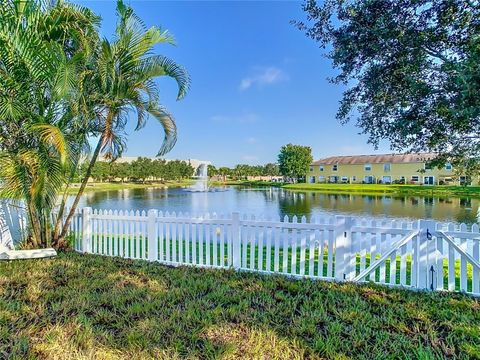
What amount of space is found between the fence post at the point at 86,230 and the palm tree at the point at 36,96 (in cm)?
67

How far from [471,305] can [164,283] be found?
3674mm

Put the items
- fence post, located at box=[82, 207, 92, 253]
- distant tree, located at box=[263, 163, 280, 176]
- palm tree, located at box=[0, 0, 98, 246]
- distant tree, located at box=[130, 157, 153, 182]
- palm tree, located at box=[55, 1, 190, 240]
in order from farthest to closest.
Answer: distant tree, located at box=[263, 163, 280, 176]
distant tree, located at box=[130, 157, 153, 182]
fence post, located at box=[82, 207, 92, 253]
palm tree, located at box=[55, 1, 190, 240]
palm tree, located at box=[0, 0, 98, 246]

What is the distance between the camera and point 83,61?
5.32m

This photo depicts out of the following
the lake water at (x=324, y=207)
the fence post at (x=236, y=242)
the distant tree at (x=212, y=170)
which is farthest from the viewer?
the distant tree at (x=212, y=170)

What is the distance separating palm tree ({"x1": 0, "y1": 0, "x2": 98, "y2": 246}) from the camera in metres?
4.66

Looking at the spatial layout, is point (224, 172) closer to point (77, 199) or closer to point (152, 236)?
point (77, 199)

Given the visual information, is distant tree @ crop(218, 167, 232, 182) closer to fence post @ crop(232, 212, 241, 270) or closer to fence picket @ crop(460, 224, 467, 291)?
fence post @ crop(232, 212, 241, 270)

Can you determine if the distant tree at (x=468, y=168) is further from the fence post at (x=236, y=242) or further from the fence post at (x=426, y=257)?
the fence post at (x=236, y=242)

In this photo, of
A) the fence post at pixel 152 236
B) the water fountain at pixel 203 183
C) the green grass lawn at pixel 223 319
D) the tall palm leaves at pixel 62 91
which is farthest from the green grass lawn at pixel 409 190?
the tall palm leaves at pixel 62 91

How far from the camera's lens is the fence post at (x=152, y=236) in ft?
17.8

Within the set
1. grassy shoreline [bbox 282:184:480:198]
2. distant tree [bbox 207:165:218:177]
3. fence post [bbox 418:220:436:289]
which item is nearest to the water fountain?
grassy shoreline [bbox 282:184:480:198]

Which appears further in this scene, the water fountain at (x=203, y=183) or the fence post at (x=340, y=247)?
the water fountain at (x=203, y=183)

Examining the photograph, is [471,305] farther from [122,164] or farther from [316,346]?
[122,164]

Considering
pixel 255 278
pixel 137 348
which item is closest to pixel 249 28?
pixel 255 278
